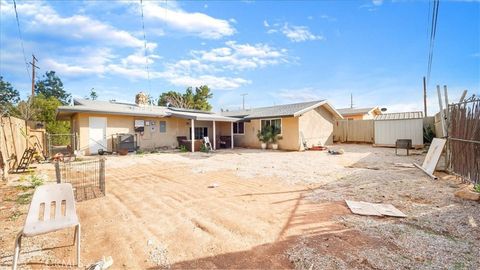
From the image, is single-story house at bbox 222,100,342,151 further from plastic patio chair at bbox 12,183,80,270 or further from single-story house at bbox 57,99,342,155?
plastic patio chair at bbox 12,183,80,270

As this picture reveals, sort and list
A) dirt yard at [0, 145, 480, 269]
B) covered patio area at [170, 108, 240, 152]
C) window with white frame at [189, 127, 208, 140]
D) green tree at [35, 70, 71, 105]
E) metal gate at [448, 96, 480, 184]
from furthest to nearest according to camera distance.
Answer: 1. green tree at [35, 70, 71, 105]
2. window with white frame at [189, 127, 208, 140]
3. covered patio area at [170, 108, 240, 152]
4. metal gate at [448, 96, 480, 184]
5. dirt yard at [0, 145, 480, 269]

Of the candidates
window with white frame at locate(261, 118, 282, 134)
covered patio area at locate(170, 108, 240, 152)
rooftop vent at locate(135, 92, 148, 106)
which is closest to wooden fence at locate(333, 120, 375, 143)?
window with white frame at locate(261, 118, 282, 134)

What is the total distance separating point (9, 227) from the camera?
3539 mm

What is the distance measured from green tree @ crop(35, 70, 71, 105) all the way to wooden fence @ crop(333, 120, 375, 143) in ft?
165

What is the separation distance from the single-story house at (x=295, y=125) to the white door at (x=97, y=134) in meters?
9.05

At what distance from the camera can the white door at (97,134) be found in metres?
12.8

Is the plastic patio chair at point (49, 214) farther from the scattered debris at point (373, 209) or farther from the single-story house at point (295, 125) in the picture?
the single-story house at point (295, 125)

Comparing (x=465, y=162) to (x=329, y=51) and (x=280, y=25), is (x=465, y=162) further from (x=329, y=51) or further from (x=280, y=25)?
(x=329, y=51)

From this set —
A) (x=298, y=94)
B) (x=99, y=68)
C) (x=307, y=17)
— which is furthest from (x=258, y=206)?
(x=298, y=94)

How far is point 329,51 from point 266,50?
3.78 metres

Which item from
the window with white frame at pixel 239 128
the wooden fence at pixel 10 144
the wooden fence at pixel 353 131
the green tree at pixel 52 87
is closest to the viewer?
the wooden fence at pixel 10 144

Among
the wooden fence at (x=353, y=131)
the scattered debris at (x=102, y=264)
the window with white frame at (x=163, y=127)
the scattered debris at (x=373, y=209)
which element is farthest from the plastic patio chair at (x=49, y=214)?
the wooden fence at (x=353, y=131)

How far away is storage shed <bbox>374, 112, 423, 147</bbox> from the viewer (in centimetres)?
1448

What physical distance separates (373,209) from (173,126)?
46.9ft
